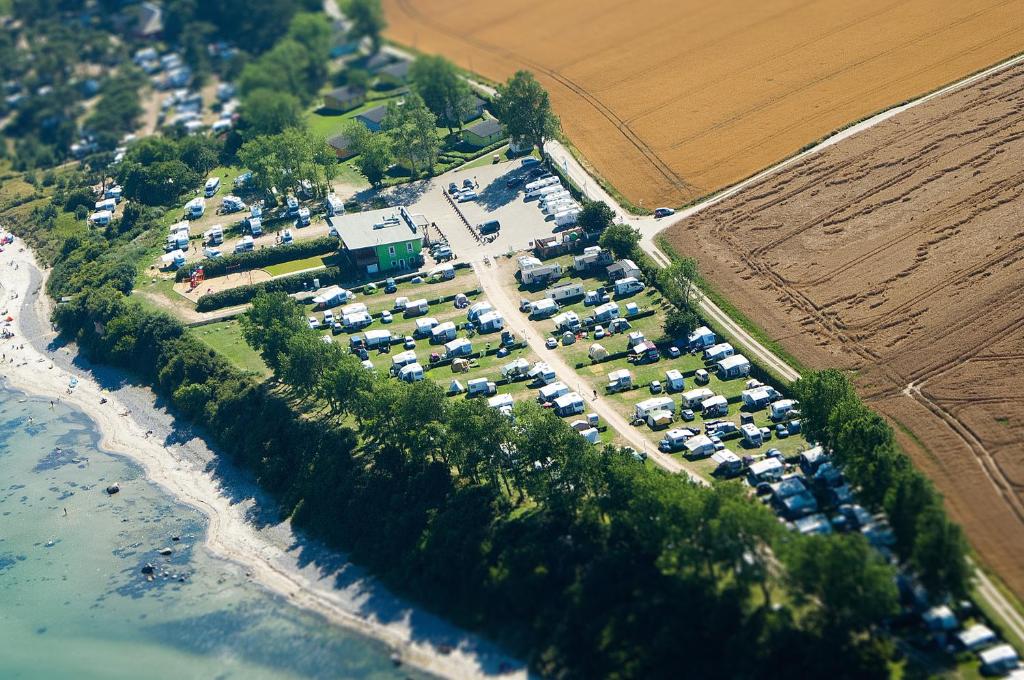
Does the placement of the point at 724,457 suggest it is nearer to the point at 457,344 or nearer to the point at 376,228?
the point at 457,344

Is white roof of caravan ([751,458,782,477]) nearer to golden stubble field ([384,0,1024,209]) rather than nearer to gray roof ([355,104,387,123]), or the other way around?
golden stubble field ([384,0,1024,209])

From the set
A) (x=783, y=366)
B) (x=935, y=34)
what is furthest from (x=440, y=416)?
(x=935, y=34)

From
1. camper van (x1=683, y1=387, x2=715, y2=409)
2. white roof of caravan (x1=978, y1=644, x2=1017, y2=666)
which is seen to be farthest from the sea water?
white roof of caravan (x1=978, y1=644, x2=1017, y2=666)

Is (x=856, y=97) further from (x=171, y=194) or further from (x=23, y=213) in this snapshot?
(x=23, y=213)

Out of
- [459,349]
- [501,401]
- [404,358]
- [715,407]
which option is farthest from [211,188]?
[715,407]

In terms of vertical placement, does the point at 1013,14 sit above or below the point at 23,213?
above

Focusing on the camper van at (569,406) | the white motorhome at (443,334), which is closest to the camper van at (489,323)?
the white motorhome at (443,334)

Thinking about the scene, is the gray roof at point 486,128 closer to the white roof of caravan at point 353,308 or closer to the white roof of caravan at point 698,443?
the white roof of caravan at point 353,308
